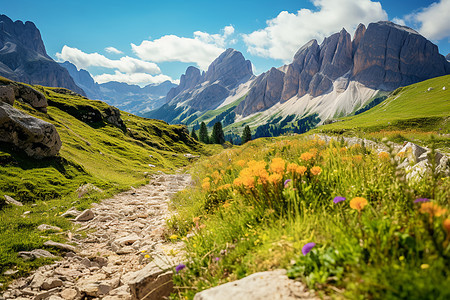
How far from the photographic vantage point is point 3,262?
4918 millimetres

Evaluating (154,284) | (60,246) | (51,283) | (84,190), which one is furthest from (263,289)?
(84,190)

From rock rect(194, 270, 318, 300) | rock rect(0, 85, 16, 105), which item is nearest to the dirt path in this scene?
rock rect(194, 270, 318, 300)

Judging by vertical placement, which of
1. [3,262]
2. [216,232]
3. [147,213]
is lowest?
[147,213]

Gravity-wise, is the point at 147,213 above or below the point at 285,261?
below

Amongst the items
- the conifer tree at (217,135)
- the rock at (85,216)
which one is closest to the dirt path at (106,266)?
the rock at (85,216)

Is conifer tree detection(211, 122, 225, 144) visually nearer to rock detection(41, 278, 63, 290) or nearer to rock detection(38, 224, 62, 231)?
rock detection(38, 224, 62, 231)

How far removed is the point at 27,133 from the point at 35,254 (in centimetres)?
1265

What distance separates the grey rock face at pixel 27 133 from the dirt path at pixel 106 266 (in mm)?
10039

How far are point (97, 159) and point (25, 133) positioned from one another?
→ 1435cm

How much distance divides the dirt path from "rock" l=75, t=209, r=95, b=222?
11.0 inches

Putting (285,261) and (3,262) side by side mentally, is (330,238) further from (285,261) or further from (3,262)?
(3,262)

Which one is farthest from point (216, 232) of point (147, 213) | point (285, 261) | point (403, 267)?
point (147, 213)

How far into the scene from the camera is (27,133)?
14.1 m

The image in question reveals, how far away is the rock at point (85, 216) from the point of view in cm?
884
